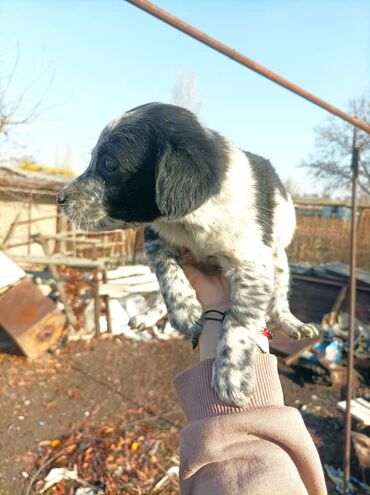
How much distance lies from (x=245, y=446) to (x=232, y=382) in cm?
29

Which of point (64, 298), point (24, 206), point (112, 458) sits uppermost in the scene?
point (24, 206)

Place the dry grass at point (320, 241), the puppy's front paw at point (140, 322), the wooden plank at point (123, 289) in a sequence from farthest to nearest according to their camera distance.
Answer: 1. the dry grass at point (320, 241)
2. the wooden plank at point (123, 289)
3. the puppy's front paw at point (140, 322)

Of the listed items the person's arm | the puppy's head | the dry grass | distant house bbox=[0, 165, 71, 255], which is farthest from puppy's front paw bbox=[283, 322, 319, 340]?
the dry grass

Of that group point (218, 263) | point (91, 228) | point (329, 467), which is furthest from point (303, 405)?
point (91, 228)

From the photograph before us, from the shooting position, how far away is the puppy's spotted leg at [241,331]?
60.5 inches

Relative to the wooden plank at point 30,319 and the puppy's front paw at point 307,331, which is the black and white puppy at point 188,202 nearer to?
the puppy's front paw at point 307,331

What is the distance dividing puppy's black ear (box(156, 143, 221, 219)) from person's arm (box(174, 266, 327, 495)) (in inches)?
25.7

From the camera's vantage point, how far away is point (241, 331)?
1797 mm

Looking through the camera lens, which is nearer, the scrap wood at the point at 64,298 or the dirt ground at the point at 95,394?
the dirt ground at the point at 95,394

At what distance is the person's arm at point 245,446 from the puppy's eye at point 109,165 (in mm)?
924

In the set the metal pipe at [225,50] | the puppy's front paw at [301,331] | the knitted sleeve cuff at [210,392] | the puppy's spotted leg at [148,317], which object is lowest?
the knitted sleeve cuff at [210,392]

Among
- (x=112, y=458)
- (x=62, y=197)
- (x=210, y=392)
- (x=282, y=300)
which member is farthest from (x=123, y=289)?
(x=210, y=392)

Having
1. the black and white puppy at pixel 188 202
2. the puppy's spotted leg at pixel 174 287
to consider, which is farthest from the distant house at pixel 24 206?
the black and white puppy at pixel 188 202

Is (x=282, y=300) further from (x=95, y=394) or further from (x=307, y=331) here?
(x=95, y=394)
